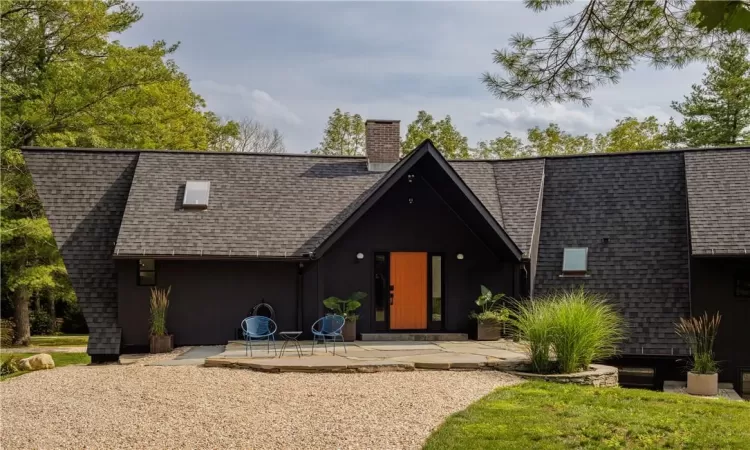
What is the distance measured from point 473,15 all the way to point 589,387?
18.9ft

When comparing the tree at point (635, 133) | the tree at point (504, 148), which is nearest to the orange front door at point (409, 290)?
the tree at point (635, 133)

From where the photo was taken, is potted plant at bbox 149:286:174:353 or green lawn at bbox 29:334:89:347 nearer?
potted plant at bbox 149:286:174:353

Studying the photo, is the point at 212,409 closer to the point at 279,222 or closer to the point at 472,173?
the point at 279,222

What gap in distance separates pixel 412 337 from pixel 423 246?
208 cm

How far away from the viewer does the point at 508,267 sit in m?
16.0

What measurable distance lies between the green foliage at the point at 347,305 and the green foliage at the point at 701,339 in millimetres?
6414

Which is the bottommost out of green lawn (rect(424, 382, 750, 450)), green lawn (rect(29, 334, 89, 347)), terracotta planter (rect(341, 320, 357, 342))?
green lawn (rect(29, 334, 89, 347))

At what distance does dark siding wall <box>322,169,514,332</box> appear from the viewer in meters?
15.7

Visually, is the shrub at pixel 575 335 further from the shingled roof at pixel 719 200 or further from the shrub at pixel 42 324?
the shrub at pixel 42 324

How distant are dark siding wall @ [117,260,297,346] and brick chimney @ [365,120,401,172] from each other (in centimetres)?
369

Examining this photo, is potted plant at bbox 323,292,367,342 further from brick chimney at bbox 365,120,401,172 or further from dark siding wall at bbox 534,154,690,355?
dark siding wall at bbox 534,154,690,355

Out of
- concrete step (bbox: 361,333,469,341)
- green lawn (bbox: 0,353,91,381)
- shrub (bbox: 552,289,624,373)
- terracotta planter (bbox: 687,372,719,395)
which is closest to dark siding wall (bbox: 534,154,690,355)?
concrete step (bbox: 361,333,469,341)

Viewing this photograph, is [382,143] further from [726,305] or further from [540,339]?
[726,305]

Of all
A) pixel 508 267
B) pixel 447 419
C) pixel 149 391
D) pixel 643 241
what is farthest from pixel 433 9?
pixel 643 241
